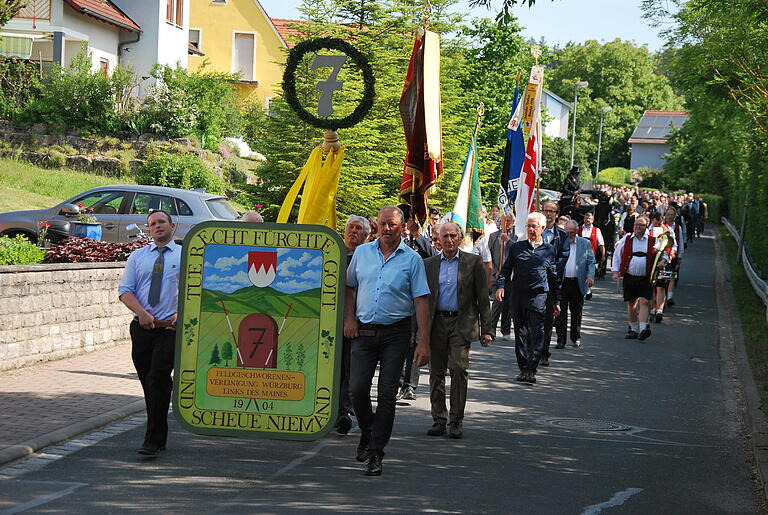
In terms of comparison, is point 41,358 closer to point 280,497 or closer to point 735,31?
point 280,497

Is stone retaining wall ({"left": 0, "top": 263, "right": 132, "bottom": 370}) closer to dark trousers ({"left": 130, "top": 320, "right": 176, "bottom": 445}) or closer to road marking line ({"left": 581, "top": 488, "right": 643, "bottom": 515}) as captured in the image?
dark trousers ({"left": 130, "top": 320, "right": 176, "bottom": 445})

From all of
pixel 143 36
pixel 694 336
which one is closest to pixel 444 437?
pixel 694 336

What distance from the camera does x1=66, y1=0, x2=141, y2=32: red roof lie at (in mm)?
39156

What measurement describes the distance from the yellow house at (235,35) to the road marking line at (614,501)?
5124 cm

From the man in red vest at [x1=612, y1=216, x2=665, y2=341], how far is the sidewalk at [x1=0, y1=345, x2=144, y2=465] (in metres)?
8.38

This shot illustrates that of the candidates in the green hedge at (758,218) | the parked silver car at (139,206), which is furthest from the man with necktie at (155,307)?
the green hedge at (758,218)

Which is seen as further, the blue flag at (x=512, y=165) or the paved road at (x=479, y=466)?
the blue flag at (x=512, y=165)

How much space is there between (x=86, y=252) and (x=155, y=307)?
648cm

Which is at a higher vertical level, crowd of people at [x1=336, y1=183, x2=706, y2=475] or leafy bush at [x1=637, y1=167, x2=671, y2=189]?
leafy bush at [x1=637, y1=167, x2=671, y2=189]

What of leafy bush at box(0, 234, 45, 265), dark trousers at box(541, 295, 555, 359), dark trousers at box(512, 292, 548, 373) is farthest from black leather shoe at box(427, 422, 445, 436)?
leafy bush at box(0, 234, 45, 265)

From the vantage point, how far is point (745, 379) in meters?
14.3

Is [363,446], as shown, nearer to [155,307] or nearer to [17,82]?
[155,307]

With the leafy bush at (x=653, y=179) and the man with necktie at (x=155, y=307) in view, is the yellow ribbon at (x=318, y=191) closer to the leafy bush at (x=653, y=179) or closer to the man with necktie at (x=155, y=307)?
the man with necktie at (x=155, y=307)

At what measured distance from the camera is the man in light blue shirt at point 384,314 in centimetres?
859
